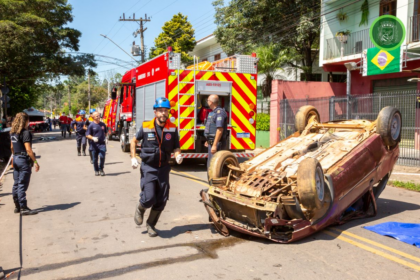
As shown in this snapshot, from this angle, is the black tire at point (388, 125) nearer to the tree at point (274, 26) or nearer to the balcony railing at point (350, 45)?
the balcony railing at point (350, 45)

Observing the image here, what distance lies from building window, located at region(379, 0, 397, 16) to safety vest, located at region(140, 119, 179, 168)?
50.0 ft

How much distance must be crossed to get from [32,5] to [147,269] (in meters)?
26.3

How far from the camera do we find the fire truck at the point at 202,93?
1054 centimetres

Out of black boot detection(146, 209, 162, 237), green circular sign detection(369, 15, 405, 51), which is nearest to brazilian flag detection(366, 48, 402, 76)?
green circular sign detection(369, 15, 405, 51)

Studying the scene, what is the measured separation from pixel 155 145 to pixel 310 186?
2.09 metres

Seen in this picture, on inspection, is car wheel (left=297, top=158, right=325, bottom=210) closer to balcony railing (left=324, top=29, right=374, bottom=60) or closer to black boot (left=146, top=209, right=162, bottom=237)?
black boot (left=146, top=209, right=162, bottom=237)

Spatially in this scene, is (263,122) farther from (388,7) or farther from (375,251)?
(375,251)

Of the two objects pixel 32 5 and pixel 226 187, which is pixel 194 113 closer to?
pixel 226 187

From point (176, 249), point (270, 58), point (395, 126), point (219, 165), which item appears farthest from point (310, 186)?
point (270, 58)

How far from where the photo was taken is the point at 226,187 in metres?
5.44

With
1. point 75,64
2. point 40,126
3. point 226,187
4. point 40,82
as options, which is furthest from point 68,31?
point 226,187

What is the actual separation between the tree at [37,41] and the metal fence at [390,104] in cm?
1706

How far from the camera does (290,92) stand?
19.5 m

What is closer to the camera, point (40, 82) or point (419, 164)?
point (419, 164)
